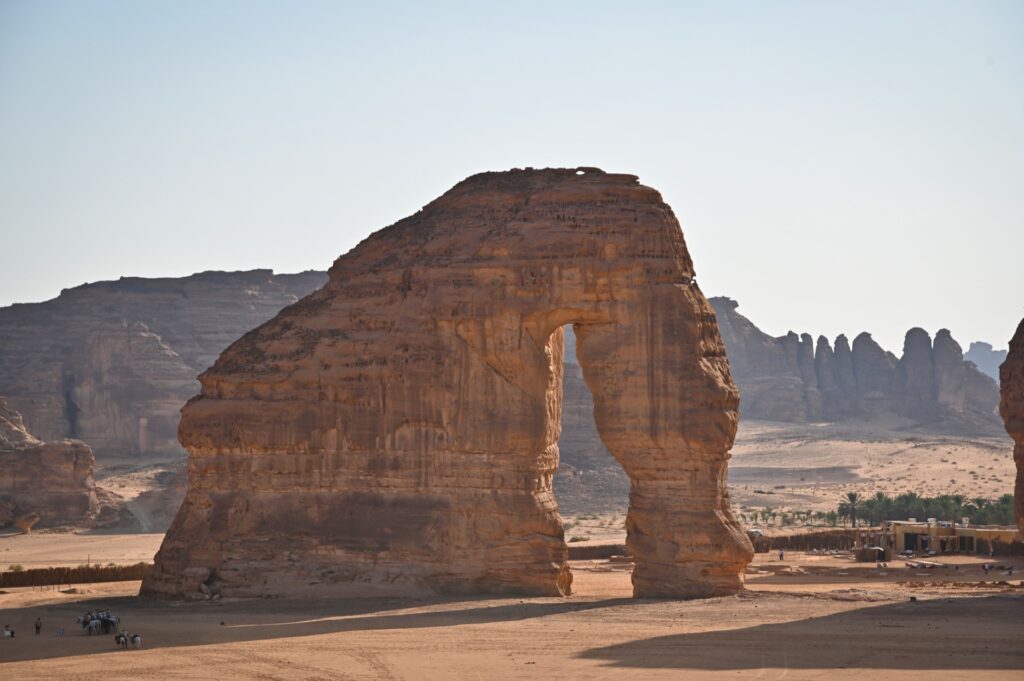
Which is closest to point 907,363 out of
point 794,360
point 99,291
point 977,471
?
point 794,360

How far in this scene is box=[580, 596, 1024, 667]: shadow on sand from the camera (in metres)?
28.5

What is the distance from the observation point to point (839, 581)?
46.1 meters

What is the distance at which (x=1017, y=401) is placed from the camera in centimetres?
3341

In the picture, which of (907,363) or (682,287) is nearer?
(682,287)

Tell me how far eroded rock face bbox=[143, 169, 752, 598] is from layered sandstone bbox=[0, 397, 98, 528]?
2977 centimetres

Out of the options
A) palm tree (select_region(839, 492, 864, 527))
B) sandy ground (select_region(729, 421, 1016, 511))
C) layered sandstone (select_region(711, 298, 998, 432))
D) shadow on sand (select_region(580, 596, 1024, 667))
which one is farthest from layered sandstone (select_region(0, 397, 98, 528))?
layered sandstone (select_region(711, 298, 998, 432))

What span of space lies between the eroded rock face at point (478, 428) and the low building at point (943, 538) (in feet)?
70.1

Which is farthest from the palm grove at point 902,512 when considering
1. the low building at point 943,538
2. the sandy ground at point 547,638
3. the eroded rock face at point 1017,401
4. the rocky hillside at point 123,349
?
the rocky hillside at point 123,349

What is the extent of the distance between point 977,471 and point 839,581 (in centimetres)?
6084

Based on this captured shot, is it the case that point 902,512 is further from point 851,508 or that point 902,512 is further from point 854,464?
point 854,464

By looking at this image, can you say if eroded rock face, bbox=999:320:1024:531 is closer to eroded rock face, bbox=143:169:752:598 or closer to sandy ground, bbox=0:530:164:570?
eroded rock face, bbox=143:169:752:598

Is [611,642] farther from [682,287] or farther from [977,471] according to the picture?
[977,471]

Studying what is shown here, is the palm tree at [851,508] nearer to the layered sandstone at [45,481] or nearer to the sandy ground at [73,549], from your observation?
the sandy ground at [73,549]

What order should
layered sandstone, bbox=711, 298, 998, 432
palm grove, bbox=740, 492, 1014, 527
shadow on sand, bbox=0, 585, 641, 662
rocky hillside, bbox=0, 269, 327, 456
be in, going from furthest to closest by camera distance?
layered sandstone, bbox=711, 298, 998, 432
rocky hillside, bbox=0, 269, 327, 456
palm grove, bbox=740, 492, 1014, 527
shadow on sand, bbox=0, 585, 641, 662
